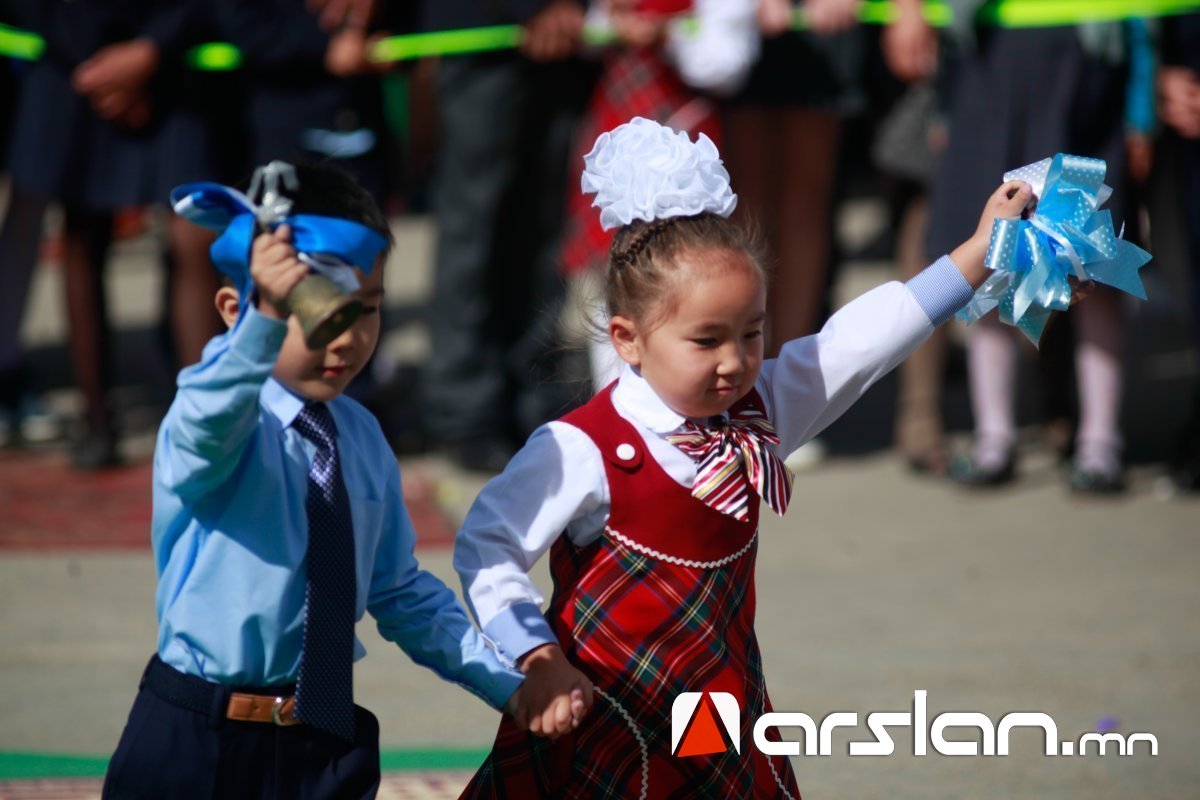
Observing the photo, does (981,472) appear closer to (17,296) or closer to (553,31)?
(553,31)

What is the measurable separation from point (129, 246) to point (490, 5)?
6.16 meters

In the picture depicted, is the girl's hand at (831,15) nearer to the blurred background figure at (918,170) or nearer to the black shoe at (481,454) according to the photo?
the blurred background figure at (918,170)

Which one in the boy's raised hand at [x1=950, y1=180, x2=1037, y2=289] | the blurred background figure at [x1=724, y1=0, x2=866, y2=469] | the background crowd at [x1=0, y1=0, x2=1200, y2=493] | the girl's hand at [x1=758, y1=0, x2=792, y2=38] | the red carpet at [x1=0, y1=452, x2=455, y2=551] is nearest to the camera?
the boy's raised hand at [x1=950, y1=180, x2=1037, y2=289]

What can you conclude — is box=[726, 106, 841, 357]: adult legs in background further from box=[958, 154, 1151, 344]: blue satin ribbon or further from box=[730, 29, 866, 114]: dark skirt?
box=[958, 154, 1151, 344]: blue satin ribbon

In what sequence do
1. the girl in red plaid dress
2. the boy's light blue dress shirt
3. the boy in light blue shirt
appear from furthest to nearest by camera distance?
the girl in red plaid dress → the boy in light blue shirt → the boy's light blue dress shirt

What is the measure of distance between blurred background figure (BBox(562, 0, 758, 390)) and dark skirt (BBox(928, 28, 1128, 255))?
81cm

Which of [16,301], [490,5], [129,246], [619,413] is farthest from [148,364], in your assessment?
[619,413]

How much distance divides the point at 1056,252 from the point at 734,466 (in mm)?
635

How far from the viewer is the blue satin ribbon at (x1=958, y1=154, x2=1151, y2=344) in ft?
9.30

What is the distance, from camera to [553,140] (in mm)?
6258

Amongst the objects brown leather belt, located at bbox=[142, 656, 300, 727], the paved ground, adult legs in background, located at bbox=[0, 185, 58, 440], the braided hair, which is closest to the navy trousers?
brown leather belt, located at bbox=[142, 656, 300, 727]

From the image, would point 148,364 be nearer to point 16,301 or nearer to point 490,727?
point 16,301

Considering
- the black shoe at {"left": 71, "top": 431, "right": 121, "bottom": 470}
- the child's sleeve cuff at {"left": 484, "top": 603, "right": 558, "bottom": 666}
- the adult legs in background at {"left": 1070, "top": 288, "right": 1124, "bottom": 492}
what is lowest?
the child's sleeve cuff at {"left": 484, "top": 603, "right": 558, "bottom": 666}

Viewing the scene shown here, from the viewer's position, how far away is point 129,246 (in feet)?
38.0
